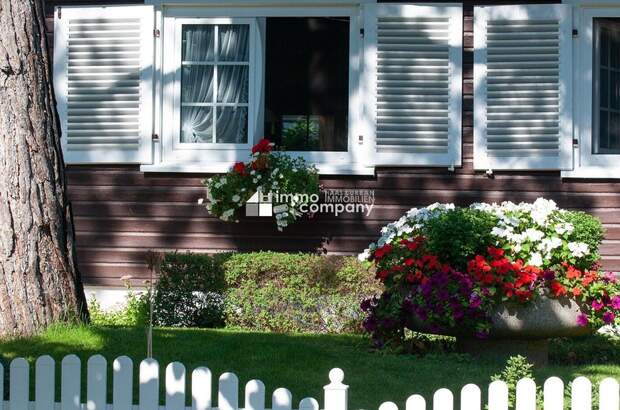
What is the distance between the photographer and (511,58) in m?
9.83

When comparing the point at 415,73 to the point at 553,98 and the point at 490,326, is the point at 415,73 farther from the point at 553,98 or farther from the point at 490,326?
the point at 490,326

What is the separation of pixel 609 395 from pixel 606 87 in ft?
21.7

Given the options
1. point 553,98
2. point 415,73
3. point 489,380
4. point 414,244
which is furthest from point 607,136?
point 489,380

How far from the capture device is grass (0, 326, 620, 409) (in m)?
6.07

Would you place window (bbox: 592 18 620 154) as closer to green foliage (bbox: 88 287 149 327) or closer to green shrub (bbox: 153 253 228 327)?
green shrub (bbox: 153 253 228 327)

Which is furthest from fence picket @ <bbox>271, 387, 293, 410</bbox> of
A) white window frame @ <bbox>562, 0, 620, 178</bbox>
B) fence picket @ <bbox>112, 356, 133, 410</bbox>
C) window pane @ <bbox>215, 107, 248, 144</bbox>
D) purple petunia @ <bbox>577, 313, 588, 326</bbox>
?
window pane @ <bbox>215, 107, 248, 144</bbox>

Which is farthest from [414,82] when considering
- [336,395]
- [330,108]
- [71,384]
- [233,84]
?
[336,395]

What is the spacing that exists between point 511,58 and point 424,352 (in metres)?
3.58

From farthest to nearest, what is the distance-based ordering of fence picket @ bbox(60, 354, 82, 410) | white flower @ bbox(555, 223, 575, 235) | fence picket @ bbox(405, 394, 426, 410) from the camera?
white flower @ bbox(555, 223, 575, 235), fence picket @ bbox(60, 354, 82, 410), fence picket @ bbox(405, 394, 426, 410)

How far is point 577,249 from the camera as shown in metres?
7.19

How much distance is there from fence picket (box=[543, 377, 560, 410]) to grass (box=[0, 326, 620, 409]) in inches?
67.4

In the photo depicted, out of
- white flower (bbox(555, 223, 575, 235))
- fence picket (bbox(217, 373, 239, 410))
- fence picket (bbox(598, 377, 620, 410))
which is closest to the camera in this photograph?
fence picket (bbox(598, 377, 620, 410))

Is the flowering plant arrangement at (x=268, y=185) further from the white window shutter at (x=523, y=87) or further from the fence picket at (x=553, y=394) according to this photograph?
the fence picket at (x=553, y=394)

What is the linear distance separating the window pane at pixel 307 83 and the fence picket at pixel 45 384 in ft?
20.0
